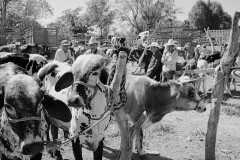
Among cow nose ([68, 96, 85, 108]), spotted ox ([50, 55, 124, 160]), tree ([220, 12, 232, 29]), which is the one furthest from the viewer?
tree ([220, 12, 232, 29])

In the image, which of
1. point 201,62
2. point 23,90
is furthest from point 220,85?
point 201,62

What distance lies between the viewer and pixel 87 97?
3.59m

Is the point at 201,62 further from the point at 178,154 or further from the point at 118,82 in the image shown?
the point at 118,82

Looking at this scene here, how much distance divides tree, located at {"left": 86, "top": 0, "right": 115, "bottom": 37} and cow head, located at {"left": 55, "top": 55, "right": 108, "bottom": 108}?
177 feet

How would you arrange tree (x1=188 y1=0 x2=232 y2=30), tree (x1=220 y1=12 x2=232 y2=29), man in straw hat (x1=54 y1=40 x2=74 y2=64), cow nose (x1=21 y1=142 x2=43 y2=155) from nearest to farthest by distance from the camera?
cow nose (x1=21 y1=142 x2=43 y2=155) < man in straw hat (x1=54 y1=40 x2=74 y2=64) < tree (x1=188 y1=0 x2=232 y2=30) < tree (x1=220 y1=12 x2=232 y2=29)

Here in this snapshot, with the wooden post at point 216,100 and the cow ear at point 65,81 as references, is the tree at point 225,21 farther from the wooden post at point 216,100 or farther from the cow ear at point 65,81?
the cow ear at point 65,81

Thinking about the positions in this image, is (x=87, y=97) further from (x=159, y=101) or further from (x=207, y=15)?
(x=207, y=15)

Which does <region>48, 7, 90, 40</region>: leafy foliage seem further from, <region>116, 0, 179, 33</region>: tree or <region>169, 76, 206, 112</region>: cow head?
<region>169, 76, 206, 112</region>: cow head

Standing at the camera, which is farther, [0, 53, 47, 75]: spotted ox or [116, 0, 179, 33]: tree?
[116, 0, 179, 33]: tree

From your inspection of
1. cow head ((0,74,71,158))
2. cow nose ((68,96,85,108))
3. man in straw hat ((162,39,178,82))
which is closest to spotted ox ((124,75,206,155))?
cow nose ((68,96,85,108))

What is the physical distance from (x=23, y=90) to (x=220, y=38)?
1180 inches

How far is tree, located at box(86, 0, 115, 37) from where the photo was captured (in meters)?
57.8

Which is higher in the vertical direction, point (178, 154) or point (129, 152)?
point (129, 152)

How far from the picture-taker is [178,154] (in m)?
6.10
